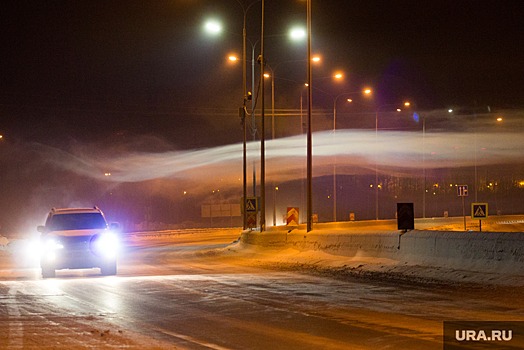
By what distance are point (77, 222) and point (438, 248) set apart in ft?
34.2

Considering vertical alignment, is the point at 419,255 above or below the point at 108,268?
above

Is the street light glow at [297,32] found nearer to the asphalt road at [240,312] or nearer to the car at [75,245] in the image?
the car at [75,245]

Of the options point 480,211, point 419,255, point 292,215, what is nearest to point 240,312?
point 419,255

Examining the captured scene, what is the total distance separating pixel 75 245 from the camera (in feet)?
83.2

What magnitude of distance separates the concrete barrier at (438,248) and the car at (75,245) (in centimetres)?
719

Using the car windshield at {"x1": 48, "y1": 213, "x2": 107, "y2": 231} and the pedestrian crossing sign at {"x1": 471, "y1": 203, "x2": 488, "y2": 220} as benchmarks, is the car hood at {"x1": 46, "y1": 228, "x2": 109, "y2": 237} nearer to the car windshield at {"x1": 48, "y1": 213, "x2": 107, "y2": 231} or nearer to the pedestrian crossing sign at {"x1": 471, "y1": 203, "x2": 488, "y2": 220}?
the car windshield at {"x1": 48, "y1": 213, "x2": 107, "y2": 231}

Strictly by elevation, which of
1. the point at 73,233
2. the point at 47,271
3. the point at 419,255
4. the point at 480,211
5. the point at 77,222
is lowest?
the point at 47,271

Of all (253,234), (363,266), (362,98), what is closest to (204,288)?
(363,266)

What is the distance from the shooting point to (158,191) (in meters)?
106

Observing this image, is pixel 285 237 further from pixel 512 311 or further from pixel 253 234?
pixel 512 311

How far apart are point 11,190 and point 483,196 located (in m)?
59.3

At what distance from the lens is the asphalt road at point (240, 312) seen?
1179 centimetres

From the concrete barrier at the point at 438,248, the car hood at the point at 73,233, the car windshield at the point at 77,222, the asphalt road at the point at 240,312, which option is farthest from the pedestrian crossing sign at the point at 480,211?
the car hood at the point at 73,233

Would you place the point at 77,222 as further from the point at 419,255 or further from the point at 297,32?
the point at 297,32
